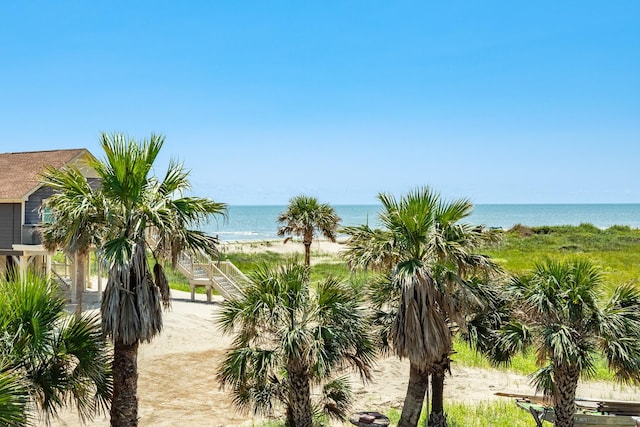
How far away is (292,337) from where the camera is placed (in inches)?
393

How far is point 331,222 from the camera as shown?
32781 millimetres

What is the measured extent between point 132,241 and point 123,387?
98.3 inches

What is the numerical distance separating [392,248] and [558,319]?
351 cm

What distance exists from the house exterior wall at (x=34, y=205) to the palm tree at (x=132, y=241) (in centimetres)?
1510

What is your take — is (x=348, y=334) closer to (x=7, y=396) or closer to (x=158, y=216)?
(x=158, y=216)

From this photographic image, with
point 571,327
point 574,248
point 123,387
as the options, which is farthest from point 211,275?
point 574,248

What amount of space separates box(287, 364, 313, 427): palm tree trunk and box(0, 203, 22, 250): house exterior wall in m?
17.1

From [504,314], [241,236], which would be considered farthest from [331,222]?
[241,236]

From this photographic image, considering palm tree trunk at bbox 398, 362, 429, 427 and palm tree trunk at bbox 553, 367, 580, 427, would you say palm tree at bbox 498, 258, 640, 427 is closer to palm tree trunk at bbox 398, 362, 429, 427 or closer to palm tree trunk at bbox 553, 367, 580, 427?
palm tree trunk at bbox 553, 367, 580, 427

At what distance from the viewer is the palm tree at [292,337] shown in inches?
408

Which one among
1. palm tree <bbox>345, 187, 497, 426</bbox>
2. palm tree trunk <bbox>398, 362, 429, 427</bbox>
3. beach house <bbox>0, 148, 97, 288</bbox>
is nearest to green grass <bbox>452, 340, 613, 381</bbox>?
palm tree trunk <bbox>398, 362, 429, 427</bbox>

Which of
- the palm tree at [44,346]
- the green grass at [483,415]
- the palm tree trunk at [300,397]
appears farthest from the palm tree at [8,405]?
the green grass at [483,415]

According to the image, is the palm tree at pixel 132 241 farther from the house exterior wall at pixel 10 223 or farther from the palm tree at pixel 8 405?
the house exterior wall at pixel 10 223

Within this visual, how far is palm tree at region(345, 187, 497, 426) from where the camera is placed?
1023 centimetres
